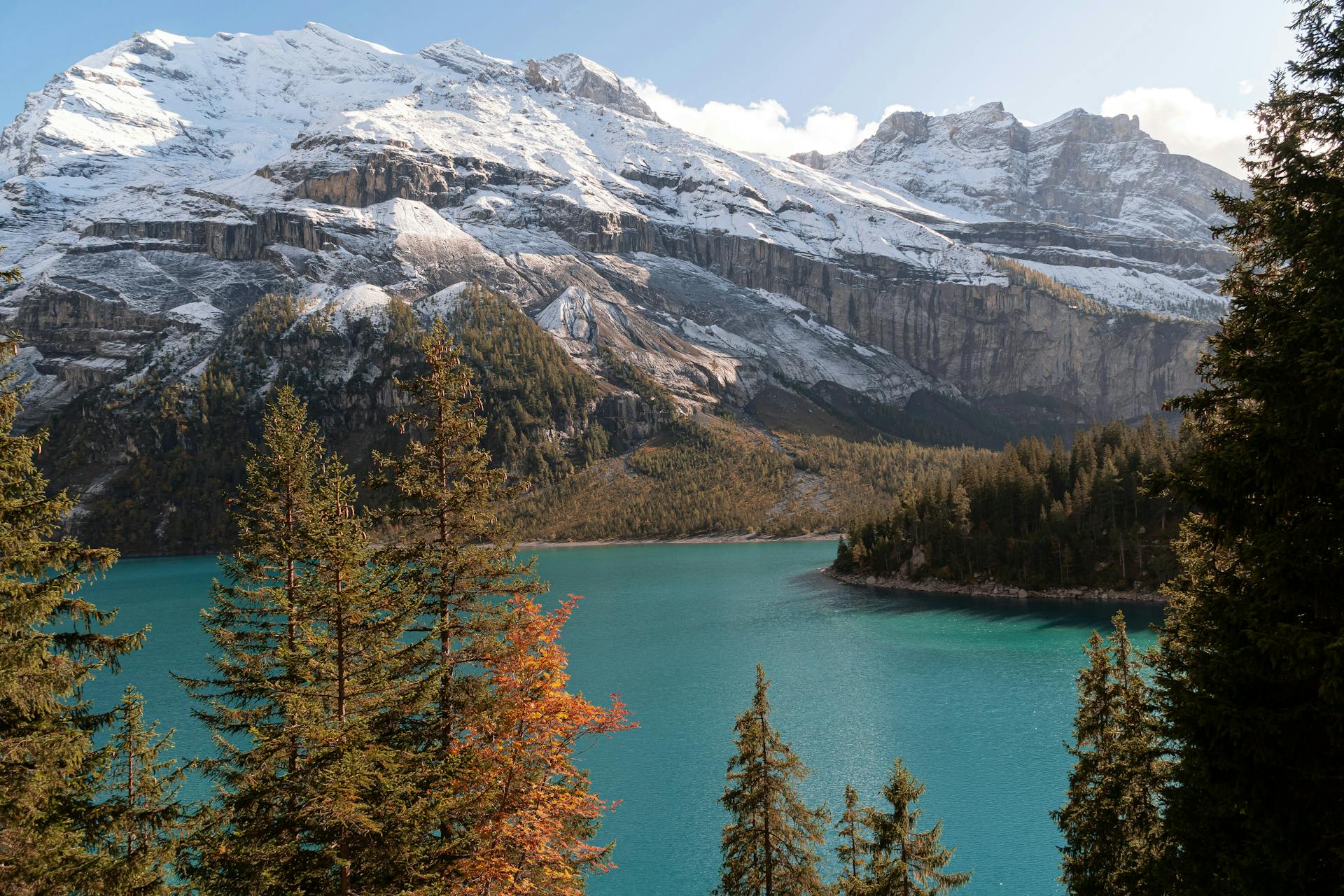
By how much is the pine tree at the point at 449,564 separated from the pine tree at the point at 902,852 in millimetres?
9785

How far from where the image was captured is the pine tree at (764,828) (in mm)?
20766

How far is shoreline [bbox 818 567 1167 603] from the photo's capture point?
84.8m

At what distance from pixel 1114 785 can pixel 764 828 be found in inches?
349

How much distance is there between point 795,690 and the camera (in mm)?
58281

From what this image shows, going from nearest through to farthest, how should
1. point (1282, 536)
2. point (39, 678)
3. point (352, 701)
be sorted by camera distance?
point (1282, 536), point (39, 678), point (352, 701)

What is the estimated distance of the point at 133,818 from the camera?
1344 centimetres

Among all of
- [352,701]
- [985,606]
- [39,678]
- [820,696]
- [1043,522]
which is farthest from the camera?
[1043,522]

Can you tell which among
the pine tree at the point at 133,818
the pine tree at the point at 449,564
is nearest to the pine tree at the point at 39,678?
the pine tree at the point at 133,818

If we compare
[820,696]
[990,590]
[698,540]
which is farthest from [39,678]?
[698,540]

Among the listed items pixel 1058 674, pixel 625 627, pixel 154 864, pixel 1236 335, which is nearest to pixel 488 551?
pixel 154 864

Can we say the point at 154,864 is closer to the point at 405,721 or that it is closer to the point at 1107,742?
the point at 405,721

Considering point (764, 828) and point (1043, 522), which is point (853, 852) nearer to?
point (764, 828)

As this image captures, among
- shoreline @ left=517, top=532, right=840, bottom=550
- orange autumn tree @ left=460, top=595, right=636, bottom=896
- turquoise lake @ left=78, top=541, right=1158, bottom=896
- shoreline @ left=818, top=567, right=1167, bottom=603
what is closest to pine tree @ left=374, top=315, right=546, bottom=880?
orange autumn tree @ left=460, top=595, right=636, bottom=896

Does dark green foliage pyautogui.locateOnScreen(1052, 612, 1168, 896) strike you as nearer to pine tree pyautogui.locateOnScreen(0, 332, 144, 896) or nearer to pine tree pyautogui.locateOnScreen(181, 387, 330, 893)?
pine tree pyautogui.locateOnScreen(181, 387, 330, 893)
